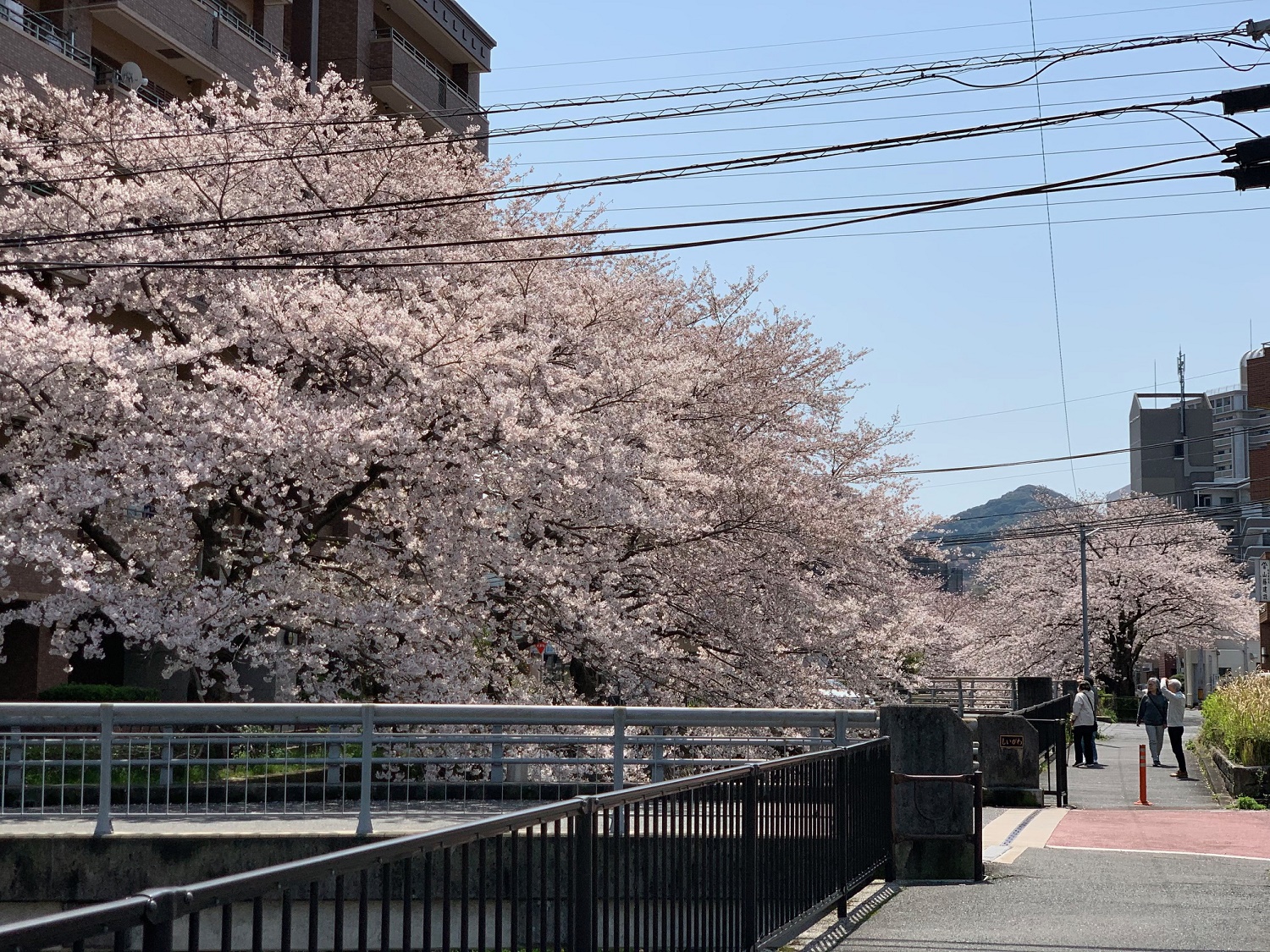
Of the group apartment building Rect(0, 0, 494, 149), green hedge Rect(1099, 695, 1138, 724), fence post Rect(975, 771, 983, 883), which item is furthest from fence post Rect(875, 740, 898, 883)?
green hedge Rect(1099, 695, 1138, 724)

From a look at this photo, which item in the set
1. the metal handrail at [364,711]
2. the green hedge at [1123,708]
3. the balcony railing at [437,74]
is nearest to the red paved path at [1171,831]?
the metal handrail at [364,711]

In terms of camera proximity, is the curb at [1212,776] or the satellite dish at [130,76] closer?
the curb at [1212,776]

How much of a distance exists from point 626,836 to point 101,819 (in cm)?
769

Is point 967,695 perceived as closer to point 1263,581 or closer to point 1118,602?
point 1263,581

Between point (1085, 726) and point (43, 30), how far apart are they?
979 inches

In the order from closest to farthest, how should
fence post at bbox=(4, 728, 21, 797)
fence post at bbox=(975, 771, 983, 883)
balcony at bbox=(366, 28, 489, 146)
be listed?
fence post at bbox=(975, 771, 983, 883) < fence post at bbox=(4, 728, 21, 797) < balcony at bbox=(366, 28, 489, 146)

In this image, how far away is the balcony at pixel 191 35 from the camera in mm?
29031

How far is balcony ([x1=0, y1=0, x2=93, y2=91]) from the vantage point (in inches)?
937

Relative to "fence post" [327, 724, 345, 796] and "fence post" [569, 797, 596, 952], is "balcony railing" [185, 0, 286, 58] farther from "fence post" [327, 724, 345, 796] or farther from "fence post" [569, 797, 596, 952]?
"fence post" [569, 797, 596, 952]

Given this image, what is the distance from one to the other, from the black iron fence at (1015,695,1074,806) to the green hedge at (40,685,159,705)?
47.3ft

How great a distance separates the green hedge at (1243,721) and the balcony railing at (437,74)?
79.3 feet

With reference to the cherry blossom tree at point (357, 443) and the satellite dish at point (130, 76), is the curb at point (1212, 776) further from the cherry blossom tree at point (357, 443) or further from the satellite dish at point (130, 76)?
the satellite dish at point (130, 76)

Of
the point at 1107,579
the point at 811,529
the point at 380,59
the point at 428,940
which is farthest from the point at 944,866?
the point at 1107,579

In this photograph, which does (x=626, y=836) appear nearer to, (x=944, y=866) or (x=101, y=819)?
(x=944, y=866)
